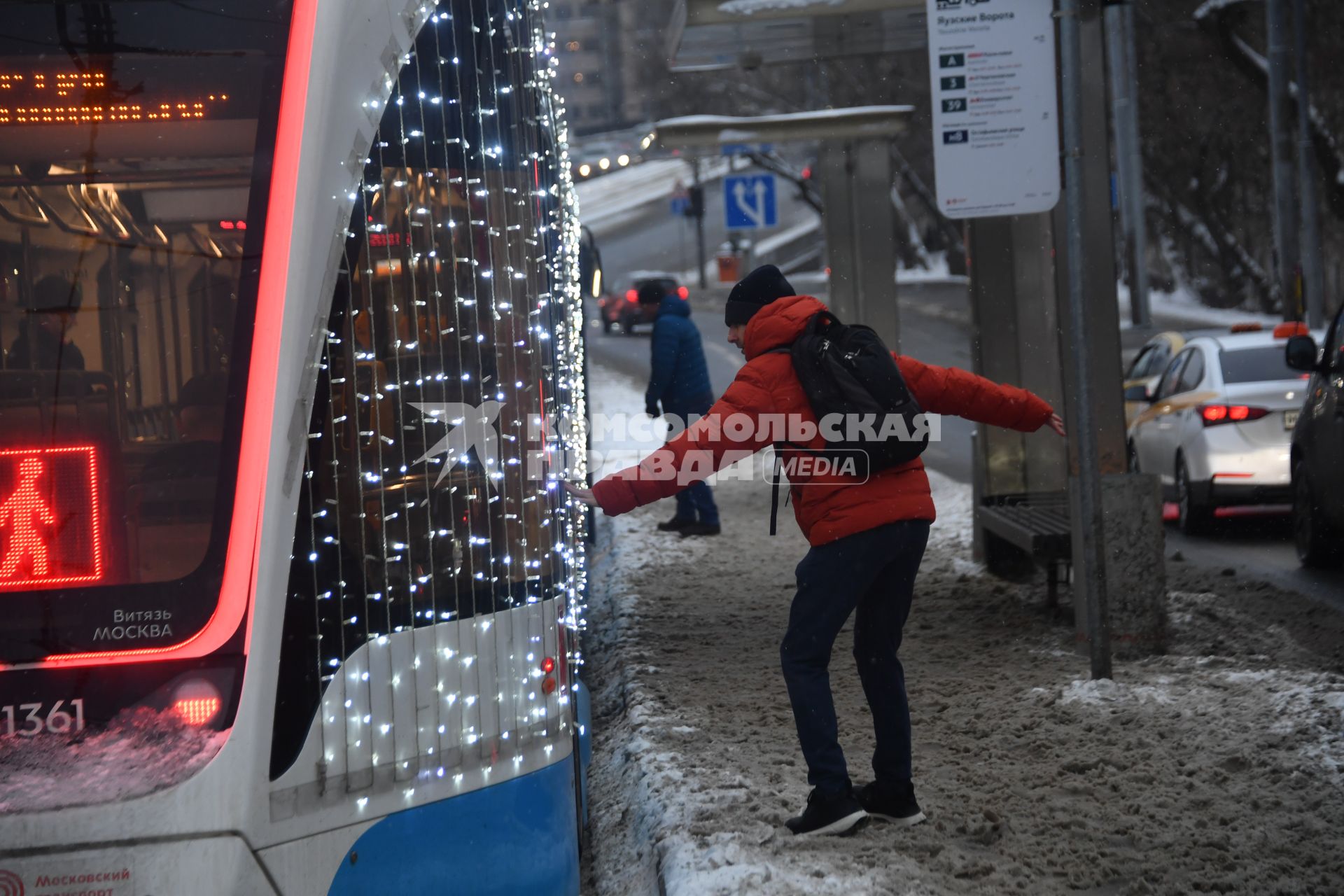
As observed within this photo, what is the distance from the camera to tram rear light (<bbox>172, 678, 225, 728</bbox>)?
11.4 ft

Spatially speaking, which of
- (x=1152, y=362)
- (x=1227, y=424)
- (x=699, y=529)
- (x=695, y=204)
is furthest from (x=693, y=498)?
(x=695, y=204)

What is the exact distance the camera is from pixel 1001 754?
5582 millimetres

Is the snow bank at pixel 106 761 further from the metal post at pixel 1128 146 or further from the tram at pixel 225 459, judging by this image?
the metal post at pixel 1128 146

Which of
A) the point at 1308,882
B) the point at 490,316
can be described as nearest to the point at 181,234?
the point at 490,316

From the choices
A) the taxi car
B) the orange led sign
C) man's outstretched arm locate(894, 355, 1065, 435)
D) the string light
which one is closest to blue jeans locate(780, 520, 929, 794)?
man's outstretched arm locate(894, 355, 1065, 435)

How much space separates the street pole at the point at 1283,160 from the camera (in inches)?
928

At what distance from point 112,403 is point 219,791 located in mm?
929

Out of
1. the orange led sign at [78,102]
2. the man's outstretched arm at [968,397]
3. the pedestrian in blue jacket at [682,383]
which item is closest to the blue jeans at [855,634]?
the man's outstretched arm at [968,397]

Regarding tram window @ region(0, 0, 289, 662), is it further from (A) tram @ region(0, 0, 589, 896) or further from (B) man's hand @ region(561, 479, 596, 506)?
(B) man's hand @ region(561, 479, 596, 506)

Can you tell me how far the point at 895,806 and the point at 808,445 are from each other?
1187mm

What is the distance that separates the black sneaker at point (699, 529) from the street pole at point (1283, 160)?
15.0m

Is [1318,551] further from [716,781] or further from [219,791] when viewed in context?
[219,791]

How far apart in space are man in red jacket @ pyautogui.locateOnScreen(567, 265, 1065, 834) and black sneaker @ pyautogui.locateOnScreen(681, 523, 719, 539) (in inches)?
266

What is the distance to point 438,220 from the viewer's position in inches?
153
